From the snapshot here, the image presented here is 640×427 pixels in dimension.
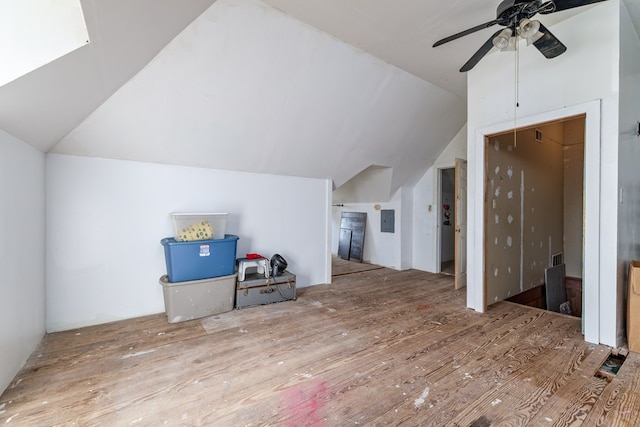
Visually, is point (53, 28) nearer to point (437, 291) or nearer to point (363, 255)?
point (437, 291)

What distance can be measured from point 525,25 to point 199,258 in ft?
10.8

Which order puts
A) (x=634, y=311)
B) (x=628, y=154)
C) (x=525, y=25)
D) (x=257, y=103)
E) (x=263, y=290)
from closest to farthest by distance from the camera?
1. (x=525, y=25)
2. (x=634, y=311)
3. (x=628, y=154)
4. (x=257, y=103)
5. (x=263, y=290)

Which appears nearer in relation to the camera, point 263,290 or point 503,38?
point 503,38

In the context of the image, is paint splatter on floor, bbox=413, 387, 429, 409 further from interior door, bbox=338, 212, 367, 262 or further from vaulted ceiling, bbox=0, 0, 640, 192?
interior door, bbox=338, 212, 367, 262

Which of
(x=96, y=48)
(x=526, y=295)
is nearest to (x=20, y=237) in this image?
(x=96, y=48)

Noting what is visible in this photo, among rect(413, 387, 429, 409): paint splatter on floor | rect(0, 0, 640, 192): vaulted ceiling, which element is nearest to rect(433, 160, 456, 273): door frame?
rect(0, 0, 640, 192): vaulted ceiling

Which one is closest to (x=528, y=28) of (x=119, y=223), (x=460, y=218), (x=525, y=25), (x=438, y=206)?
(x=525, y=25)

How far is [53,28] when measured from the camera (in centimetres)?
144

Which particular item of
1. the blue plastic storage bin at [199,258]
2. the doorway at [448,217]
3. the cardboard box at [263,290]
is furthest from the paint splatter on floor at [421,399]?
the doorway at [448,217]

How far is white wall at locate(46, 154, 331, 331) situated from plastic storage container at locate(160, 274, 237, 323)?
389 mm

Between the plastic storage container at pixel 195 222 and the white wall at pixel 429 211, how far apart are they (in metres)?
3.64

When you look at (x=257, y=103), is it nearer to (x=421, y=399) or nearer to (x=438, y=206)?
(x=421, y=399)

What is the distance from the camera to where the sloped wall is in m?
2.24

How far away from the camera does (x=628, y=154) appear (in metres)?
2.45
